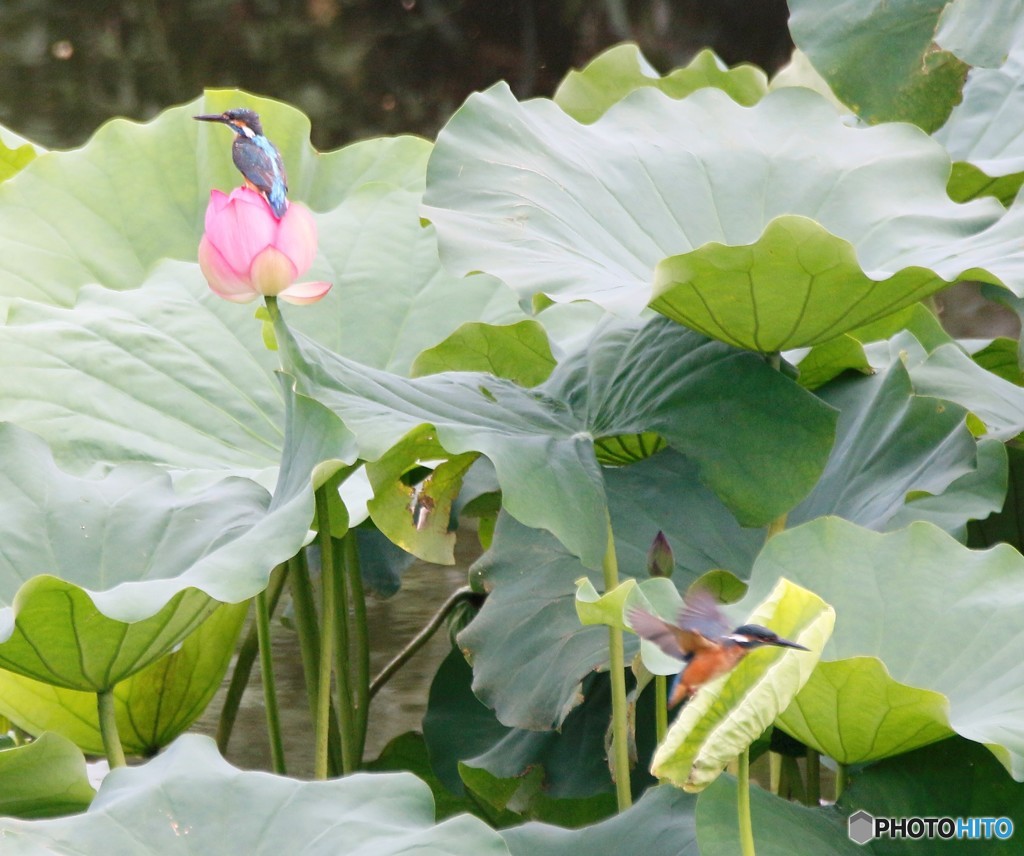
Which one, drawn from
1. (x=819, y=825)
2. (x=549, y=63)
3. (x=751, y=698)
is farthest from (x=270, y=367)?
(x=549, y=63)

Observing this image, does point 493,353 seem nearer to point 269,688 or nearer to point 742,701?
point 269,688

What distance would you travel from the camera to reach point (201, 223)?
1.42 m

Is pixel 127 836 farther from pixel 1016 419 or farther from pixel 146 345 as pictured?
pixel 1016 419

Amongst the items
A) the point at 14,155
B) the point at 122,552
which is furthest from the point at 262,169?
the point at 14,155

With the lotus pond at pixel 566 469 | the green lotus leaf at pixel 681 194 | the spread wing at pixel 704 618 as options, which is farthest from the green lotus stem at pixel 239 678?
the spread wing at pixel 704 618

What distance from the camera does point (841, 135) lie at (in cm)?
103

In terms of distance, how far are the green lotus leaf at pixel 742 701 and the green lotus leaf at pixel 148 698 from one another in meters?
0.59

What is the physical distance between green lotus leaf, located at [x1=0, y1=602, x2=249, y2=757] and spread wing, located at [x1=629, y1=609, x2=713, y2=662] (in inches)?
21.3

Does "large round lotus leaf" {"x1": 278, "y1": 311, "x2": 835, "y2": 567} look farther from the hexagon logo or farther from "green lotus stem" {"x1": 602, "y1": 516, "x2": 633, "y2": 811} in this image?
the hexagon logo

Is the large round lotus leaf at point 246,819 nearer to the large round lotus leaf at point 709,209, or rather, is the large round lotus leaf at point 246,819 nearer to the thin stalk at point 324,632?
the thin stalk at point 324,632

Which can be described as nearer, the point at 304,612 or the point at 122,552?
the point at 122,552

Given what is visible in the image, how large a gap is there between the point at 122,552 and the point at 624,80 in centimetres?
103

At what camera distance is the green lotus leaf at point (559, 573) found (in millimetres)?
927

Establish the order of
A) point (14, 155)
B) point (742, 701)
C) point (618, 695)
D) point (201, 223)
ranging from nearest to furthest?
point (742, 701)
point (618, 695)
point (201, 223)
point (14, 155)
